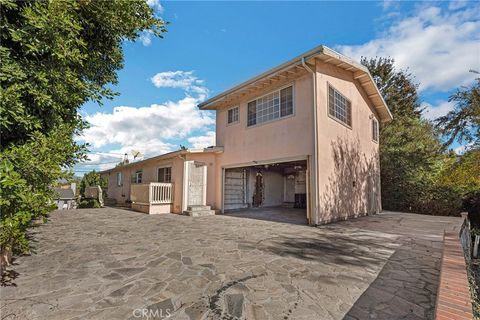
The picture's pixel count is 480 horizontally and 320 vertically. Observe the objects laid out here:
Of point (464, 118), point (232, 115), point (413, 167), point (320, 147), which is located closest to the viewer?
point (320, 147)

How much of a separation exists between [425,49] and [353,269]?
10922 mm

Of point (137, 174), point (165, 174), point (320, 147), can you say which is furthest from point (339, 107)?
point (137, 174)

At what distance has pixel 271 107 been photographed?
987 centimetres

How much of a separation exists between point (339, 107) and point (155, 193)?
9688 millimetres

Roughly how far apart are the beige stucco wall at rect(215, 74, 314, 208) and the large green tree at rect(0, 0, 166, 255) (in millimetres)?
5882

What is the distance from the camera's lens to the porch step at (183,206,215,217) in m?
10.3

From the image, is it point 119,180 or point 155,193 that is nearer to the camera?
point 155,193

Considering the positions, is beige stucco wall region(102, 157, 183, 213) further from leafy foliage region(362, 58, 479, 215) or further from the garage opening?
leafy foliage region(362, 58, 479, 215)

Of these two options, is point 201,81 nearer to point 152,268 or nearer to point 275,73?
point 275,73

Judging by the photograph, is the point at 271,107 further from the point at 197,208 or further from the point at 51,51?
the point at 51,51

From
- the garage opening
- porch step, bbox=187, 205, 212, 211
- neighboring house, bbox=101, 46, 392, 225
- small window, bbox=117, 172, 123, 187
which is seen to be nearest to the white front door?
neighboring house, bbox=101, 46, 392, 225

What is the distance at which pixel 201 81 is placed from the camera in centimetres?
1458

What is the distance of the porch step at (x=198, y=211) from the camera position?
1030 centimetres

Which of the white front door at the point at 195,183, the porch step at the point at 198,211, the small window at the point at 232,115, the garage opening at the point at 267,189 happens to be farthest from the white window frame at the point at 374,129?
the porch step at the point at 198,211
